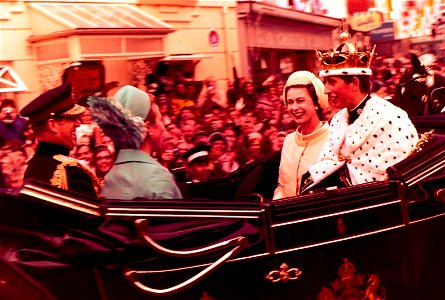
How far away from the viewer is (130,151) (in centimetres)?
329

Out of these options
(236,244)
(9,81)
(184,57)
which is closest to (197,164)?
(236,244)

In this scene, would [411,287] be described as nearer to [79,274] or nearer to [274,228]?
[274,228]

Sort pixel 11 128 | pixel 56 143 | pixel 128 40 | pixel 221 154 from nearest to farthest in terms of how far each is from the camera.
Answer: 1. pixel 56 143
2. pixel 221 154
3. pixel 11 128
4. pixel 128 40

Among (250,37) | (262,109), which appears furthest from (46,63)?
(250,37)

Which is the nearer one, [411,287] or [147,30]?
[411,287]

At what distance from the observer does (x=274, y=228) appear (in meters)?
3.22

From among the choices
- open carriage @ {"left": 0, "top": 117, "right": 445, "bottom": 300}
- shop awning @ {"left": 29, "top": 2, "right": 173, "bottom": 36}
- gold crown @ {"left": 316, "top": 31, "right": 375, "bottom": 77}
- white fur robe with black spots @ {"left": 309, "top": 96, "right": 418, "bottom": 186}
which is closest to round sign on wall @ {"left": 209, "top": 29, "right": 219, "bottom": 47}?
shop awning @ {"left": 29, "top": 2, "right": 173, "bottom": 36}

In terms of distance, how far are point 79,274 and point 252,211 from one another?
756 mm

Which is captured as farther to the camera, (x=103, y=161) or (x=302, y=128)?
(x=103, y=161)

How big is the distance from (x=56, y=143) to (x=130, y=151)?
600 millimetres

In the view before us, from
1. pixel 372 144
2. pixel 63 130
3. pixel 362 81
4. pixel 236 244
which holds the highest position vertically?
pixel 362 81

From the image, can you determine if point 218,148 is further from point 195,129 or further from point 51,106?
point 51,106

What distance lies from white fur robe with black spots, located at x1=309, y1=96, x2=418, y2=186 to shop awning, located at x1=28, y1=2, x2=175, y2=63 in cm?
686

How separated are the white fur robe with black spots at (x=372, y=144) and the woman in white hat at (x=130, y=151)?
3.38 ft
